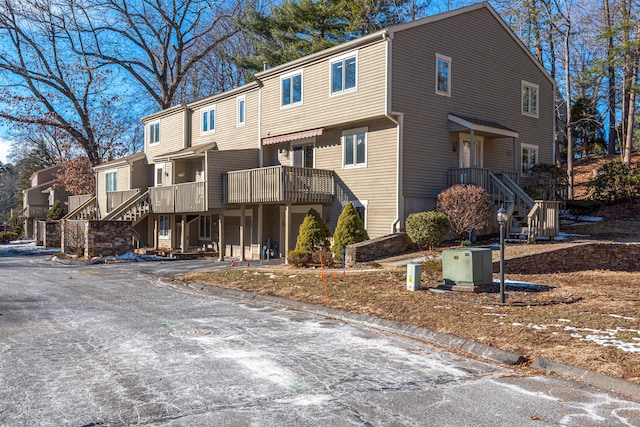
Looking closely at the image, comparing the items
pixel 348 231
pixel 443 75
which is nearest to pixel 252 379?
pixel 348 231

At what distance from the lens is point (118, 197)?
104 ft

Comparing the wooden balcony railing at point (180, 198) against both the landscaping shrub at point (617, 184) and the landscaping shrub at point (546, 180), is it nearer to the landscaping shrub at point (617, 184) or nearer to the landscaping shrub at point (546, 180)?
the landscaping shrub at point (546, 180)

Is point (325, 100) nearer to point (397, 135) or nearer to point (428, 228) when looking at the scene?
point (397, 135)

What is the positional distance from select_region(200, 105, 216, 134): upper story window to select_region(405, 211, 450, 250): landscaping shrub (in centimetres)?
1459

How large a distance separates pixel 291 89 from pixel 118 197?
14061mm

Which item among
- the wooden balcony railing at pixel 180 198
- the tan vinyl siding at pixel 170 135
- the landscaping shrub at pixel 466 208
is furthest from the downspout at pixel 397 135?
the tan vinyl siding at pixel 170 135

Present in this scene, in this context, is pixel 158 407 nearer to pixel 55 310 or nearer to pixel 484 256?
pixel 55 310

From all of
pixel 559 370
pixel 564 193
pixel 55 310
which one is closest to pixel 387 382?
pixel 559 370

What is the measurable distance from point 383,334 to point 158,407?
4.53 metres

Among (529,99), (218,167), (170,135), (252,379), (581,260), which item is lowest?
(252,379)

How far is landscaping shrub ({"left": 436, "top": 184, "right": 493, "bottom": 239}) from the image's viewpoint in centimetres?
1800

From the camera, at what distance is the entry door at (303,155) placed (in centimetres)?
2355

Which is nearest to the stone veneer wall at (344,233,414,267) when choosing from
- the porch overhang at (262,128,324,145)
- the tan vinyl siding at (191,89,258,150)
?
the porch overhang at (262,128,324,145)

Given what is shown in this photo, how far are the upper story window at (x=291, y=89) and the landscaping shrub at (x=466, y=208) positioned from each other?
8.02 meters
